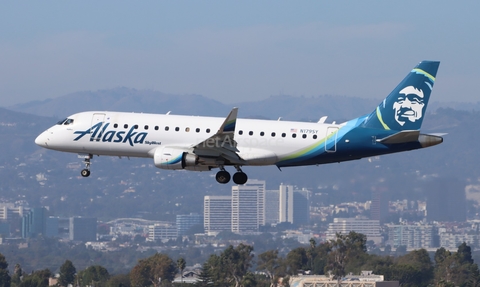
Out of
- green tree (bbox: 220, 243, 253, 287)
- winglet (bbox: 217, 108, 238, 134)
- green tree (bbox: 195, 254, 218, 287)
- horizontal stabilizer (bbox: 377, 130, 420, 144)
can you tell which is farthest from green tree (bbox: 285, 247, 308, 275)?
winglet (bbox: 217, 108, 238, 134)

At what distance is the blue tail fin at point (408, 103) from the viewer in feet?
202

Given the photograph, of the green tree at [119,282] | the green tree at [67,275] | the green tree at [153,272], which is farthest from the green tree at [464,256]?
the green tree at [67,275]

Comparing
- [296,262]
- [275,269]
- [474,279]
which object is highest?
[296,262]

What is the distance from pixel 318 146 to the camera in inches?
2416

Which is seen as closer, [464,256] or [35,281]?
[35,281]

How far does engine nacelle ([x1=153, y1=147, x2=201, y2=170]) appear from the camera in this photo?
61.6 m

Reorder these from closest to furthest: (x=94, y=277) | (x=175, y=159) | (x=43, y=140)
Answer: (x=175, y=159) < (x=43, y=140) < (x=94, y=277)

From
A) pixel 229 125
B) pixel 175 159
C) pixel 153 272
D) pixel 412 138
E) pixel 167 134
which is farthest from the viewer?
pixel 153 272

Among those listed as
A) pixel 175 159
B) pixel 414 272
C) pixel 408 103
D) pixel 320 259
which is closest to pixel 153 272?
pixel 320 259

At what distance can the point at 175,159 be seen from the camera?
6162 centimetres

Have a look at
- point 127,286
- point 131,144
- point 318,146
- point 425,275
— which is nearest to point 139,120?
point 131,144

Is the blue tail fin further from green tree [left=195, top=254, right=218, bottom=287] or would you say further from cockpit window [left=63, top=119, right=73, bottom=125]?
green tree [left=195, top=254, right=218, bottom=287]

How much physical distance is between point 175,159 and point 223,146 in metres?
3.38

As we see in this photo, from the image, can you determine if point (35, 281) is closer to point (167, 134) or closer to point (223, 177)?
point (167, 134)
